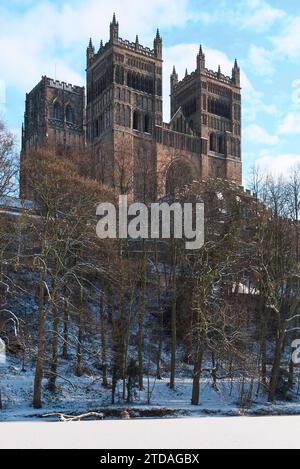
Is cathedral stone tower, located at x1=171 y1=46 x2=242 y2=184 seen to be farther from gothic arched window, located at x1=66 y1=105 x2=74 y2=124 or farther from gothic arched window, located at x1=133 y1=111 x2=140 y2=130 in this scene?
gothic arched window, located at x1=66 y1=105 x2=74 y2=124

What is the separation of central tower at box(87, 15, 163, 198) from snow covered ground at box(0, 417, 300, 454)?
50.6m

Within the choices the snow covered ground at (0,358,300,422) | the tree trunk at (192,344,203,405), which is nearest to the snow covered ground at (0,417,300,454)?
the snow covered ground at (0,358,300,422)

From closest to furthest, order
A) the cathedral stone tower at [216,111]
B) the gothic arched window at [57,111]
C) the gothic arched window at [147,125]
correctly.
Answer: the gothic arched window at [147,125]
the gothic arched window at [57,111]
the cathedral stone tower at [216,111]

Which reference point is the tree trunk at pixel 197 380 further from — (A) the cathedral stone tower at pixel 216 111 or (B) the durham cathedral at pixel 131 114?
(A) the cathedral stone tower at pixel 216 111

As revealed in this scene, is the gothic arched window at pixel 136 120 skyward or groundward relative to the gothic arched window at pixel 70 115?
groundward

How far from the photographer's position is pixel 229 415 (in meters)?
23.2

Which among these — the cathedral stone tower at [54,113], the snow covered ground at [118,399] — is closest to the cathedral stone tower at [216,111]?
the cathedral stone tower at [54,113]

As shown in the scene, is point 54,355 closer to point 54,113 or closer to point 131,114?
point 131,114

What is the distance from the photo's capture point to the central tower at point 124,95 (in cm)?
6812

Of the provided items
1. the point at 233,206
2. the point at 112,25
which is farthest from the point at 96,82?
the point at 233,206

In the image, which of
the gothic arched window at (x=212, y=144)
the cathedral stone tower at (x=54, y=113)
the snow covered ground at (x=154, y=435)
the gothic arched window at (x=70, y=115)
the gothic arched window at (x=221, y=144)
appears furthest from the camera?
the gothic arched window at (x=221, y=144)

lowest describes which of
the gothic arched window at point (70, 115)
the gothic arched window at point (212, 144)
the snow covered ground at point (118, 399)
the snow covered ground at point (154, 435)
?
the snow covered ground at point (118, 399)

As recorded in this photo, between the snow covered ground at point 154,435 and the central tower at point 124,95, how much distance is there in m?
50.6

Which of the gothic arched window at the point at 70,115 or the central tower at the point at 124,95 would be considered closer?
the central tower at the point at 124,95
